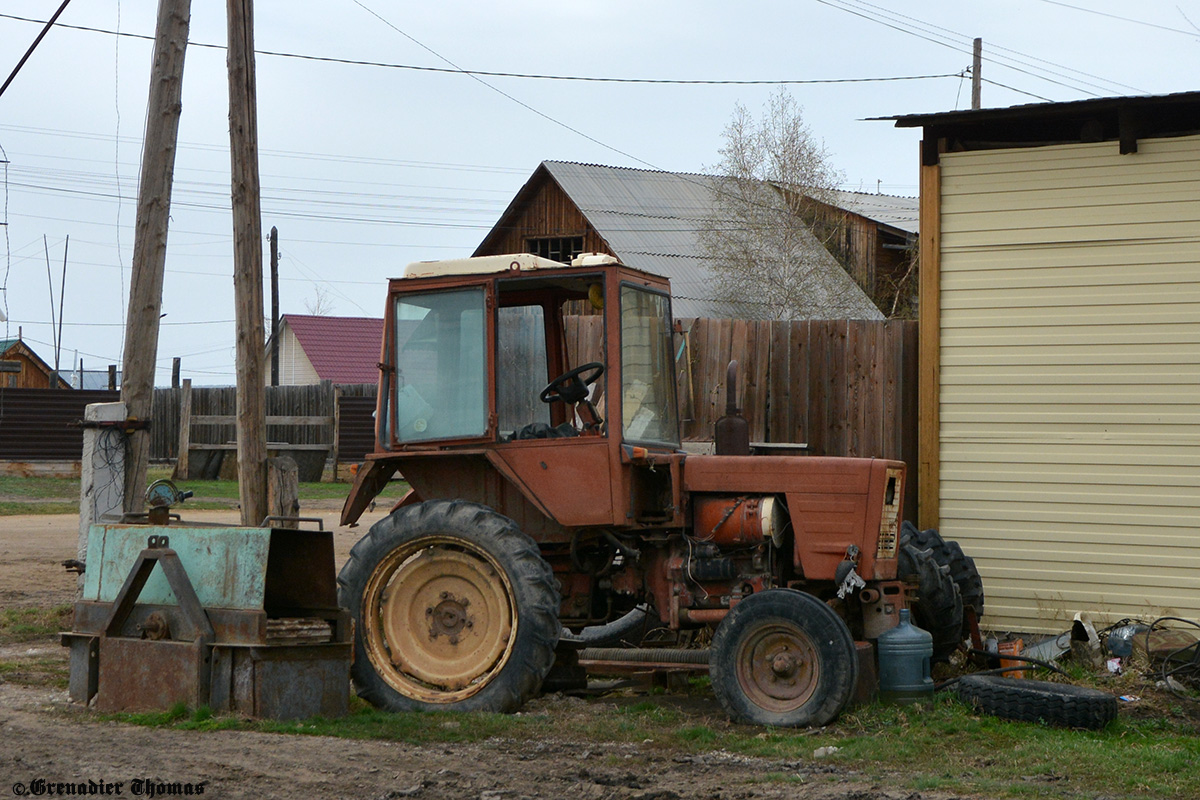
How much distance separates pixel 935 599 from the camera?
26.6 feet

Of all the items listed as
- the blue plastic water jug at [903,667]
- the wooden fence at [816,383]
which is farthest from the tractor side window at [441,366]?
the blue plastic water jug at [903,667]

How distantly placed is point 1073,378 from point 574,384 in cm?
416

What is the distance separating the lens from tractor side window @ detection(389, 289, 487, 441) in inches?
308

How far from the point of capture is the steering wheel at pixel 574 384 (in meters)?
7.68

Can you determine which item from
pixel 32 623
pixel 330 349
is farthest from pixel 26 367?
pixel 32 623

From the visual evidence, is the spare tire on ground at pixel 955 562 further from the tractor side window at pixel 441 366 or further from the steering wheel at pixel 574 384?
the tractor side window at pixel 441 366

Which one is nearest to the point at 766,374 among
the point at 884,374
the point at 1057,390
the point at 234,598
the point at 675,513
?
the point at 884,374

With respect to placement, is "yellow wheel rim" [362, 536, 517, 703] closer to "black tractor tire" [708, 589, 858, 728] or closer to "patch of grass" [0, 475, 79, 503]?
"black tractor tire" [708, 589, 858, 728]

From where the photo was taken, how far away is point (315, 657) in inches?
280

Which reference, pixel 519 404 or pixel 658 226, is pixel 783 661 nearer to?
pixel 519 404

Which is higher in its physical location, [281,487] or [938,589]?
[281,487]

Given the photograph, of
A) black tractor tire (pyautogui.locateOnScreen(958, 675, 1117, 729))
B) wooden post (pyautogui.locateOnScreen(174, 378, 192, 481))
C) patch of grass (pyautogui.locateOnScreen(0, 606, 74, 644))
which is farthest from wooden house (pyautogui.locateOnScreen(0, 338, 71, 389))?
black tractor tire (pyautogui.locateOnScreen(958, 675, 1117, 729))

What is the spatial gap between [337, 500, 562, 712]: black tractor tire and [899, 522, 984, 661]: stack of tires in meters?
2.26

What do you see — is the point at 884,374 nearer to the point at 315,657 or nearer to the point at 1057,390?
the point at 1057,390
